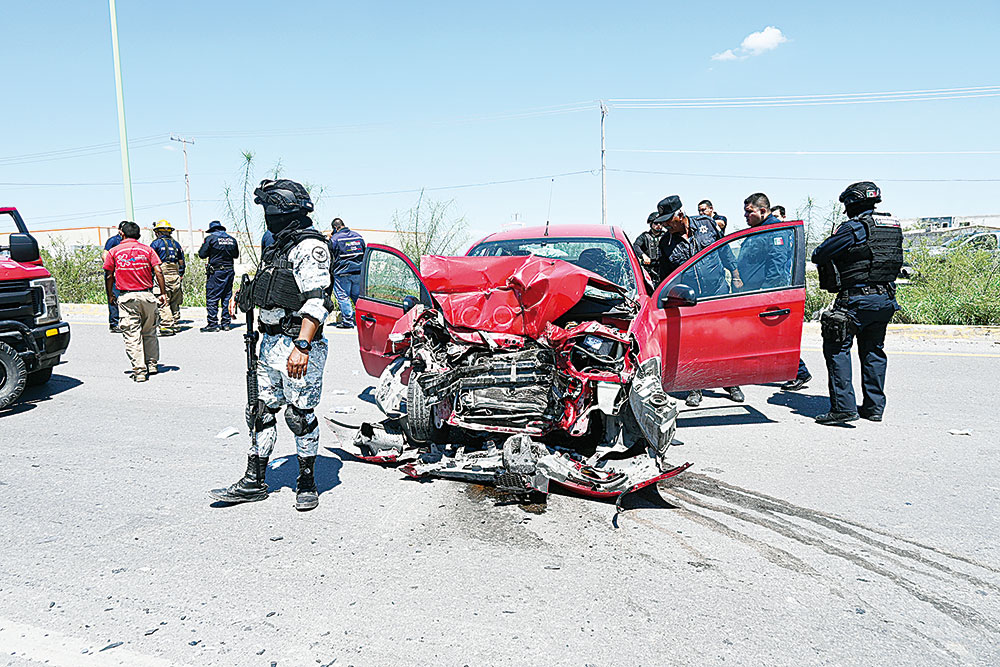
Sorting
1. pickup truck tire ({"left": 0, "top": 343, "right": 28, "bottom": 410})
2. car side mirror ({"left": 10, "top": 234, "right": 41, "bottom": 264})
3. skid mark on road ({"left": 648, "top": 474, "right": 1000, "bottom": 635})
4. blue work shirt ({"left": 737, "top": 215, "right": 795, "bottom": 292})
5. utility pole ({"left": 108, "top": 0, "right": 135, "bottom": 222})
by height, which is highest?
utility pole ({"left": 108, "top": 0, "right": 135, "bottom": 222})

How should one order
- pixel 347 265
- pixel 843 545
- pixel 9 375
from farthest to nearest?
pixel 347 265, pixel 9 375, pixel 843 545

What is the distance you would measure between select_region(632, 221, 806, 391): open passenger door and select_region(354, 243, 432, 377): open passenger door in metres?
2.01

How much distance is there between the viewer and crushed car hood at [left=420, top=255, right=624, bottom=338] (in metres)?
4.21

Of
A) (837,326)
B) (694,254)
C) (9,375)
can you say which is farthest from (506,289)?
(9,375)

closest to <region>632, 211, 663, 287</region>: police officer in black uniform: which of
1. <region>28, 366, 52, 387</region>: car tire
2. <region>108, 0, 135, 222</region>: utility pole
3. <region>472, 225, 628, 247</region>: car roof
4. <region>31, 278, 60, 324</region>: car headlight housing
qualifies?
<region>472, 225, 628, 247</region>: car roof

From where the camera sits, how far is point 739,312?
5.38 meters

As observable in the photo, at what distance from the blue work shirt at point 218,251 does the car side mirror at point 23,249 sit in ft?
17.0

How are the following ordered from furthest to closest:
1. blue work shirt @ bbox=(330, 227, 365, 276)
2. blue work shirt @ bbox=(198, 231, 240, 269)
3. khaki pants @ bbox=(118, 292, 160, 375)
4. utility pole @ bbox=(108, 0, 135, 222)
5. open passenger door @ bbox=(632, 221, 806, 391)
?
utility pole @ bbox=(108, 0, 135, 222)
blue work shirt @ bbox=(198, 231, 240, 269)
blue work shirt @ bbox=(330, 227, 365, 276)
khaki pants @ bbox=(118, 292, 160, 375)
open passenger door @ bbox=(632, 221, 806, 391)

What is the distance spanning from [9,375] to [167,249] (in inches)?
239

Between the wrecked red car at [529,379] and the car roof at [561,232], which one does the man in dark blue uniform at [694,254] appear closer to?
the wrecked red car at [529,379]

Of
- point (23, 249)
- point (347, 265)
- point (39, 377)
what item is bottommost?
point (39, 377)

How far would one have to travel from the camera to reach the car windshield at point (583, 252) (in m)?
5.69

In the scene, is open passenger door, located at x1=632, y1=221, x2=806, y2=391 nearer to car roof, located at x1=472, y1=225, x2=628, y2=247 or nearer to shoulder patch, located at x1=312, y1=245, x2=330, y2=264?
car roof, located at x1=472, y1=225, x2=628, y2=247

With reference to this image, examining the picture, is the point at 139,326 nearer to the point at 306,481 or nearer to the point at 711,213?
the point at 306,481
